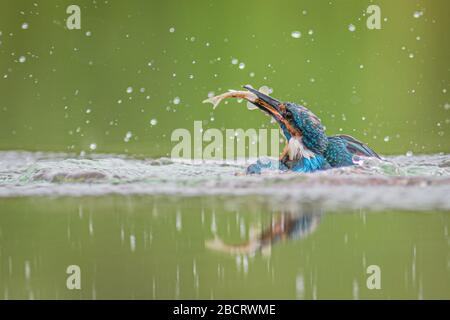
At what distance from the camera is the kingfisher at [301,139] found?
4.21 m

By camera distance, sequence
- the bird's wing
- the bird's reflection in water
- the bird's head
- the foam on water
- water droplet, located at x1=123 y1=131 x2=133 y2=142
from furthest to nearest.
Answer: water droplet, located at x1=123 y1=131 x2=133 y2=142 → the bird's wing → the bird's head → the foam on water → the bird's reflection in water

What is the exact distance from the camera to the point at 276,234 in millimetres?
2969

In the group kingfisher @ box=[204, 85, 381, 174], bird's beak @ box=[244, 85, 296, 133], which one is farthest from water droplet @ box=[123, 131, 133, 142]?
bird's beak @ box=[244, 85, 296, 133]

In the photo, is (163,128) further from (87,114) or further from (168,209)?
(168,209)

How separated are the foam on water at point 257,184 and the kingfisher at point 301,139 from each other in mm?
62

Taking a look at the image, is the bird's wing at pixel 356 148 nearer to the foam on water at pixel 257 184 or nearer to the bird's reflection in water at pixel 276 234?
the foam on water at pixel 257 184

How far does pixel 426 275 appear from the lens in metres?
2.48

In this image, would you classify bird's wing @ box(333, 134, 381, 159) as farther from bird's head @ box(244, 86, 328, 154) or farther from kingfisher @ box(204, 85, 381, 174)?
bird's head @ box(244, 86, 328, 154)

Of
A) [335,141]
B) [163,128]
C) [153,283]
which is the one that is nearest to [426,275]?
[153,283]

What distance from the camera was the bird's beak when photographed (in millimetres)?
4258

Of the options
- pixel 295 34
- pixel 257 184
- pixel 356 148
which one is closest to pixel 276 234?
pixel 257 184

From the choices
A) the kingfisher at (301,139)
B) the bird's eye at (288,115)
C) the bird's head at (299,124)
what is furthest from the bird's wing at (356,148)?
the bird's eye at (288,115)

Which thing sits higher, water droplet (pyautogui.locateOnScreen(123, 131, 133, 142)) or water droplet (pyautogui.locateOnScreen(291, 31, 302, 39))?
water droplet (pyautogui.locateOnScreen(291, 31, 302, 39))

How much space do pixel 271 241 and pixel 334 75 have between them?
3.73 meters
